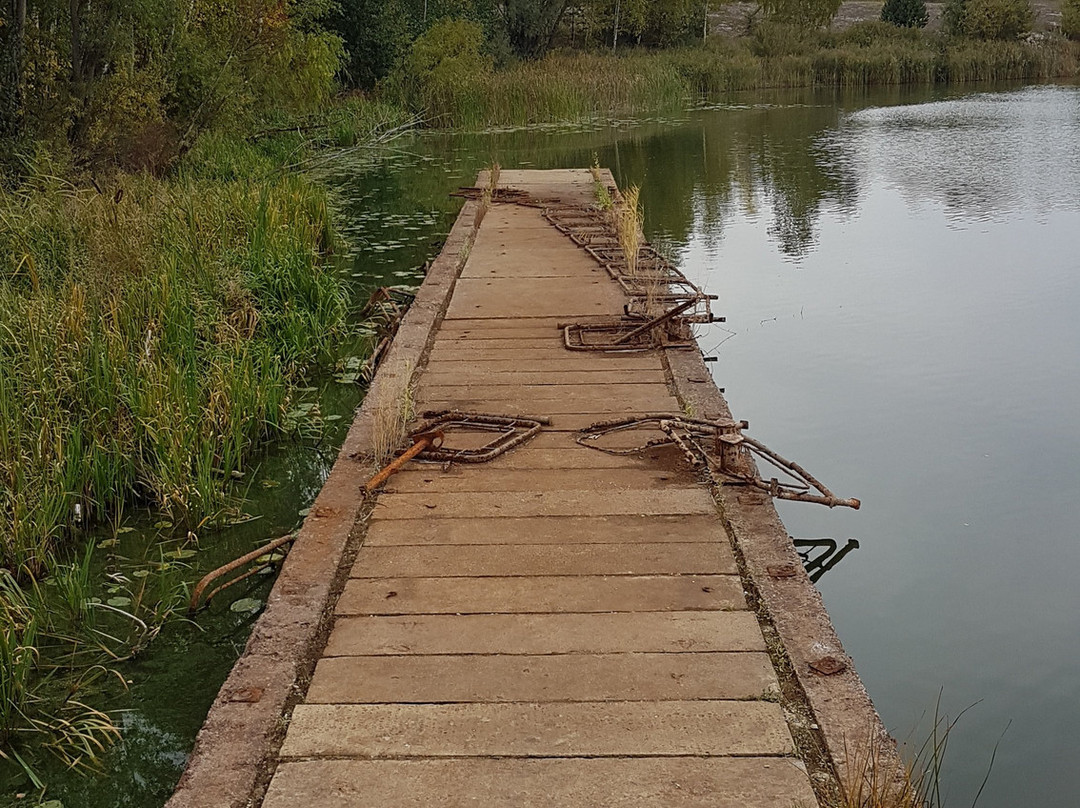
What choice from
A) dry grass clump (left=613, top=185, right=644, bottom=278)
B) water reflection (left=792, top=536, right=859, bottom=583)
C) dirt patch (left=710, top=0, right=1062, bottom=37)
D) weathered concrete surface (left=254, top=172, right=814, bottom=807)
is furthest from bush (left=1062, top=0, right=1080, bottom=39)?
weathered concrete surface (left=254, top=172, right=814, bottom=807)

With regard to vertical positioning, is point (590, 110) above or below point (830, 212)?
above

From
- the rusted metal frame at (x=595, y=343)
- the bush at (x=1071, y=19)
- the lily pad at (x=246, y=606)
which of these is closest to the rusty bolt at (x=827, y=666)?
the lily pad at (x=246, y=606)

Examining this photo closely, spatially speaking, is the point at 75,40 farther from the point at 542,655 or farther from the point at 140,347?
the point at 542,655

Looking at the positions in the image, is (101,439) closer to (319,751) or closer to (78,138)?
(319,751)

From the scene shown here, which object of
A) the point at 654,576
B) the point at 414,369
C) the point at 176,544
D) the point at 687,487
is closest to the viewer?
the point at 654,576

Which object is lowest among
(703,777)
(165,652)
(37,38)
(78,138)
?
(165,652)

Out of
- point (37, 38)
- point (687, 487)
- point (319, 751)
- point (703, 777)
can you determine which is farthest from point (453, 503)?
point (37, 38)

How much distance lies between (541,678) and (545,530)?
79 cm

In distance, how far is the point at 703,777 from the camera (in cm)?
204

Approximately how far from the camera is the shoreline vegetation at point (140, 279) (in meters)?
3.38

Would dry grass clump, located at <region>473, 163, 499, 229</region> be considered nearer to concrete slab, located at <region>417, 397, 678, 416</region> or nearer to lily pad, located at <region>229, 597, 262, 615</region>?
concrete slab, located at <region>417, 397, 678, 416</region>

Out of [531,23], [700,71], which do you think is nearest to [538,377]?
[700,71]

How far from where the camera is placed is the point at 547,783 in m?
2.04

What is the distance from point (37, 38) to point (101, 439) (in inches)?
232
